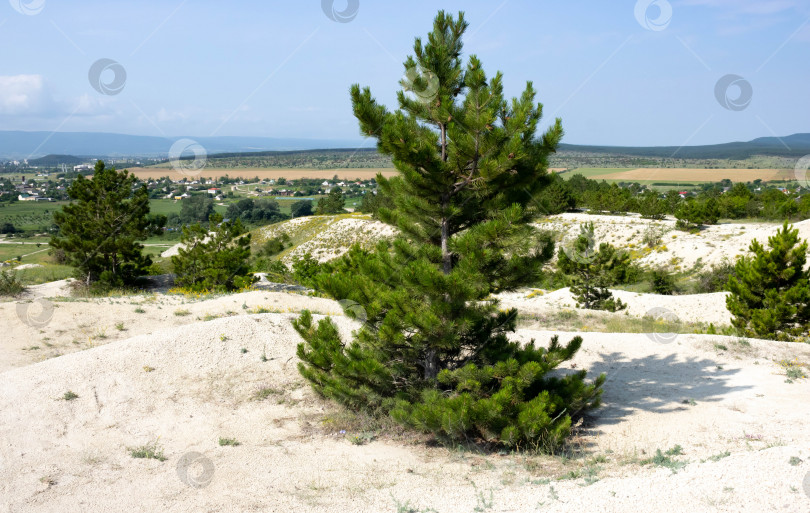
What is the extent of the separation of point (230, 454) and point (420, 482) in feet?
8.31

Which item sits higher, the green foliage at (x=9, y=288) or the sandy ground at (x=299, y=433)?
the sandy ground at (x=299, y=433)

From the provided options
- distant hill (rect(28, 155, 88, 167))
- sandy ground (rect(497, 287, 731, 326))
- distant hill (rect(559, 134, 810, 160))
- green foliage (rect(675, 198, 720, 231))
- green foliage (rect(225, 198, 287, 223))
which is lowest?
green foliage (rect(225, 198, 287, 223))

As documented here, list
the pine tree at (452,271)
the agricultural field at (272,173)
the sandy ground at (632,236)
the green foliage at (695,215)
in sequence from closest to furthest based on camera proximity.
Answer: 1. the pine tree at (452,271)
2. the sandy ground at (632,236)
3. the green foliage at (695,215)
4. the agricultural field at (272,173)

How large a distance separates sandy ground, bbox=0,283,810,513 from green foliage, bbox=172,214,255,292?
791 cm

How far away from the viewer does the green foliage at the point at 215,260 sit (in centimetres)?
2022

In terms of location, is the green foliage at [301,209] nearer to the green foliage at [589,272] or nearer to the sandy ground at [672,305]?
the sandy ground at [672,305]

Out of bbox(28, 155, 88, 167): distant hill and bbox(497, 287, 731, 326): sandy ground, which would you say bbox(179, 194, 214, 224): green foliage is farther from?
bbox(497, 287, 731, 326): sandy ground

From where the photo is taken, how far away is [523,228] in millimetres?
6871

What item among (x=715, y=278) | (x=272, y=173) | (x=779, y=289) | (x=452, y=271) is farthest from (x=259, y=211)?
(x=452, y=271)

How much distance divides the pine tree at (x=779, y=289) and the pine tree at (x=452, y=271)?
28.2ft

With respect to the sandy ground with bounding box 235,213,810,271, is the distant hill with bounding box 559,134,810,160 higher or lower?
higher

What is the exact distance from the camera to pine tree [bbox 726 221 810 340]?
13273mm

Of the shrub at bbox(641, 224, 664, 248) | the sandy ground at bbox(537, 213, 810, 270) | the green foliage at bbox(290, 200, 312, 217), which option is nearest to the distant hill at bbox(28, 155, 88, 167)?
the green foliage at bbox(290, 200, 312, 217)

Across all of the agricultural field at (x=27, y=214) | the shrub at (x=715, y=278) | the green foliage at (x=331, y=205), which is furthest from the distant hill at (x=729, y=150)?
the agricultural field at (x=27, y=214)
